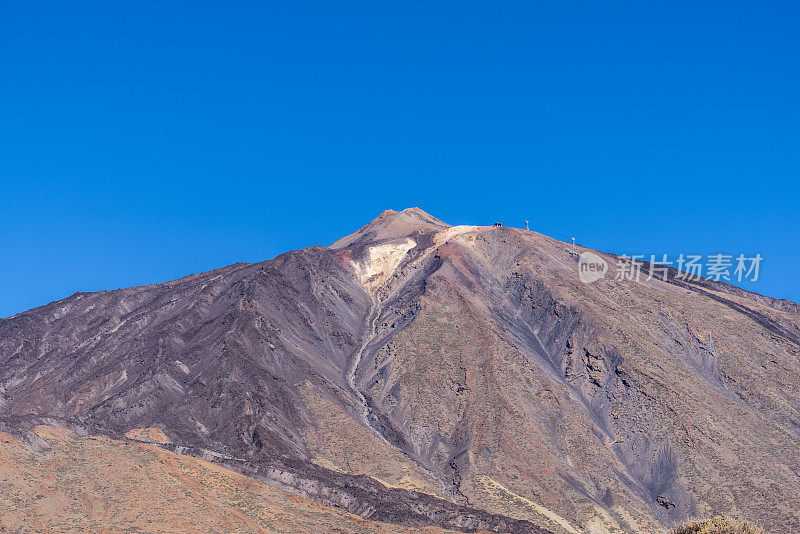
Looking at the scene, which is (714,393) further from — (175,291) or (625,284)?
(175,291)

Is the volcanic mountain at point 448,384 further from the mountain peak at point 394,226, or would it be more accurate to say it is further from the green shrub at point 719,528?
the green shrub at point 719,528

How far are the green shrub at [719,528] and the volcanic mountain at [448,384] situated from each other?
19.0 metres

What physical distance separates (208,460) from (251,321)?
3265 centimetres

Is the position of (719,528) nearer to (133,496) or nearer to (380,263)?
(133,496)

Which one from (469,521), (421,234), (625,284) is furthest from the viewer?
(421,234)

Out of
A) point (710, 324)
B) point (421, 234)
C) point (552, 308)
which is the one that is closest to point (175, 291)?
point (421, 234)

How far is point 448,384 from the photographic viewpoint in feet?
274

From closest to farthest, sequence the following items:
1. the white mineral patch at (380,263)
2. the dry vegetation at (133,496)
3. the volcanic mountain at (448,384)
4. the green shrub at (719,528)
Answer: the green shrub at (719,528) < the dry vegetation at (133,496) < the volcanic mountain at (448,384) < the white mineral patch at (380,263)

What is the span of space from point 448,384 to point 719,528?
48.3 metres

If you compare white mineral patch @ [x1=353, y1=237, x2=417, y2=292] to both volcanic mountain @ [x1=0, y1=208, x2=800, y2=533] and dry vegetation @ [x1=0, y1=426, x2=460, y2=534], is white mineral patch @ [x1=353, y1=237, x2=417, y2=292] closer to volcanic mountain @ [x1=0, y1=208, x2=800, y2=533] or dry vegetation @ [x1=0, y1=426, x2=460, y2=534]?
volcanic mountain @ [x1=0, y1=208, x2=800, y2=533]

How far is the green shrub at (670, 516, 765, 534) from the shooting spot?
116ft

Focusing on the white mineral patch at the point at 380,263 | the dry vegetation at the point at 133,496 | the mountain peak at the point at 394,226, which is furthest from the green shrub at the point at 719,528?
the mountain peak at the point at 394,226

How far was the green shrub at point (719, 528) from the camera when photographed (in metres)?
35.4

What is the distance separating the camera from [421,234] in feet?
401
